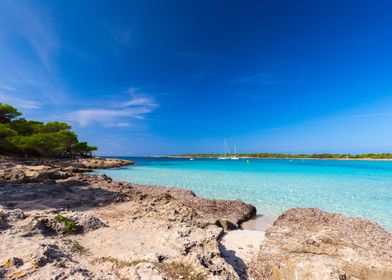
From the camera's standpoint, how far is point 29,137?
3938 cm

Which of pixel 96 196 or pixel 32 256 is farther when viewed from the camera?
pixel 96 196

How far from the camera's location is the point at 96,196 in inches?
412

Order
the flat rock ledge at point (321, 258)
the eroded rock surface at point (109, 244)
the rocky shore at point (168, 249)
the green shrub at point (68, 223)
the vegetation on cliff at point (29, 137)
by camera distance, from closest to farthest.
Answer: the eroded rock surface at point (109, 244)
the rocky shore at point (168, 249)
the flat rock ledge at point (321, 258)
the green shrub at point (68, 223)
the vegetation on cliff at point (29, 137)

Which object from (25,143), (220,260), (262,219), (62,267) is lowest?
(262,219)

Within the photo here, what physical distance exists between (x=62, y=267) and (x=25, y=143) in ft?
148

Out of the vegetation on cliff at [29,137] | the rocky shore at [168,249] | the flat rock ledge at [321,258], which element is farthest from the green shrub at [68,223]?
the vegetation on cliff at [29,137]

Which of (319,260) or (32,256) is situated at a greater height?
(32,256)

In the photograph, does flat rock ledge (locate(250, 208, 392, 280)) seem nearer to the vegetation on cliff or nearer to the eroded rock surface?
the eroded rock surface

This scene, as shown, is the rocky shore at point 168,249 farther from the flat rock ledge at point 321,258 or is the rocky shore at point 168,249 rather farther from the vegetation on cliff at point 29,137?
the vegetation on cliff at point 29,137

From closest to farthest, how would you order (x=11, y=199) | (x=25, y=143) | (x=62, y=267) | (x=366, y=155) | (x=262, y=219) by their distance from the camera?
(x=62, y=267), (x=11, y=199), (x=262, y=219), (x=25, y=143), (x=366, y=155)

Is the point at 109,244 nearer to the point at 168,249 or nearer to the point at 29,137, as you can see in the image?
the point at 168,249

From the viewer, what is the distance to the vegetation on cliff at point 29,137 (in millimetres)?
38031

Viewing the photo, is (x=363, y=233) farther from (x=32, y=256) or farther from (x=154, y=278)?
(x=32, y=256)

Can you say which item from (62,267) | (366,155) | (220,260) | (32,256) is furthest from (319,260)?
(366,155)
